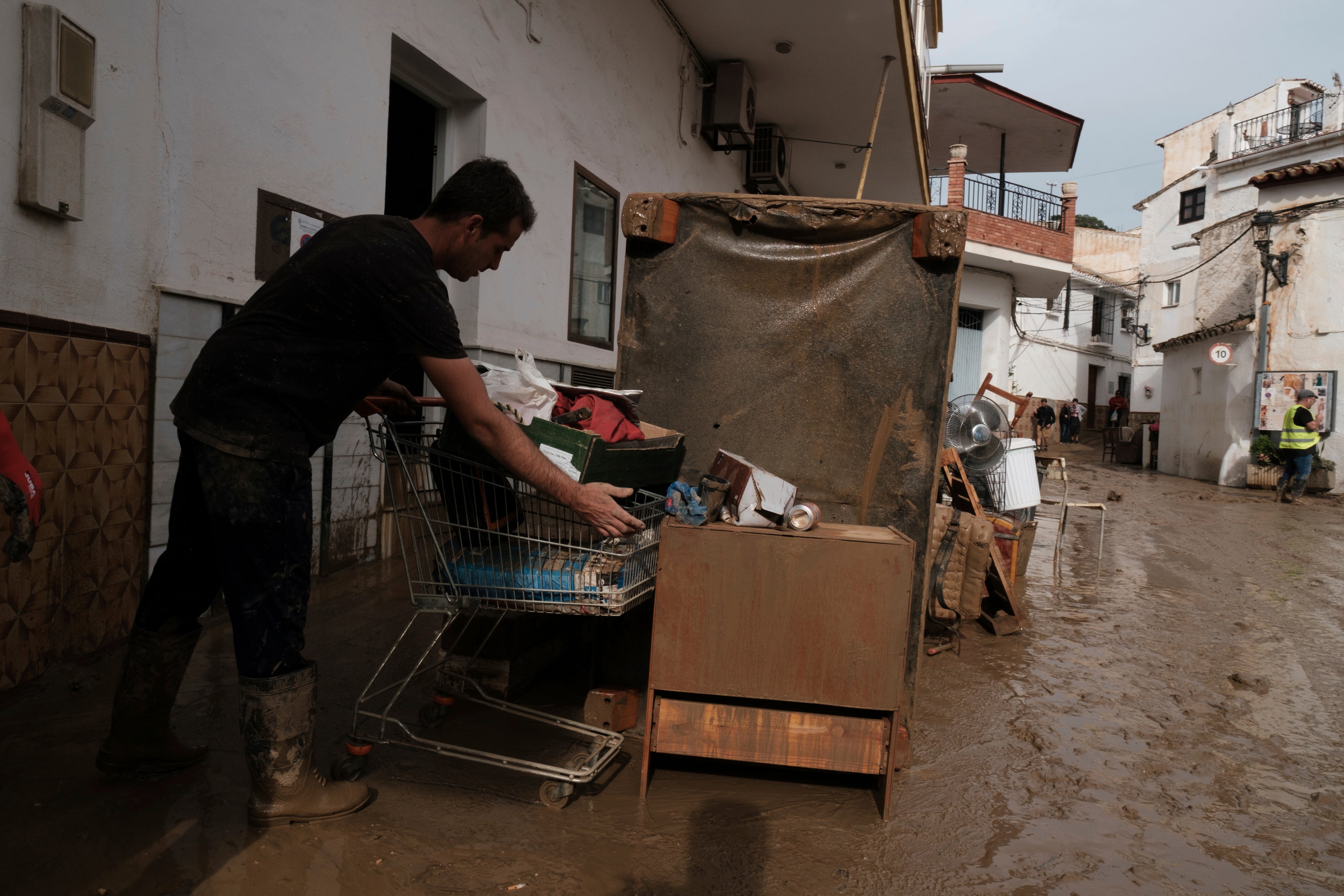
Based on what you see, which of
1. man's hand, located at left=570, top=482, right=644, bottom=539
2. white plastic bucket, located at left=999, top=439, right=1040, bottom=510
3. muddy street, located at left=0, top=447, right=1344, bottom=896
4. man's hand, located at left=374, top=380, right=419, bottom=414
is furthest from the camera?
white plastic bucket, located at left=999, top=439, right=1040, bottom=510

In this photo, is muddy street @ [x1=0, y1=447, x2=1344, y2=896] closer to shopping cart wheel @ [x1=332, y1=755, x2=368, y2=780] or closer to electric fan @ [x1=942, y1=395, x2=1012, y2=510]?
shopping cart wheel @ [x1=332, y1=755, x2=368, y2=780]

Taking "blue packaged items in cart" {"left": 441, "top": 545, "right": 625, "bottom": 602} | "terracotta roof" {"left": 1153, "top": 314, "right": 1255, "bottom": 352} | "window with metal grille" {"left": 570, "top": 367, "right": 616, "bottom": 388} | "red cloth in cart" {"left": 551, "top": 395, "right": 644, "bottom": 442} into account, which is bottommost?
"blue packaged items in cart" {"left": 441, "top": 545, "right": 625, "bottom": 602}

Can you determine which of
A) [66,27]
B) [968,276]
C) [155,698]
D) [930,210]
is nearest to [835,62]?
[930,210]

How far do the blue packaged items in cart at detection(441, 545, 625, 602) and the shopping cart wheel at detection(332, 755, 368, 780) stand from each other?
73cm

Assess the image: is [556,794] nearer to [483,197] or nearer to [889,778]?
[889,778]

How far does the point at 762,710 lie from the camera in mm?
2982

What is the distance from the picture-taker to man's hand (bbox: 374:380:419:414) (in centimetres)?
306

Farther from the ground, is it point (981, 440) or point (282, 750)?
point (981, 440)

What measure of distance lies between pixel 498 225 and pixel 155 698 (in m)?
1.97

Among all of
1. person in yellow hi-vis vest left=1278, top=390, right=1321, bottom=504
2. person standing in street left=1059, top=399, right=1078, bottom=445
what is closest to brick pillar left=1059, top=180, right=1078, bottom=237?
person in yellow hi-vis vest left=1278, top=390, right=1321, bottom=504

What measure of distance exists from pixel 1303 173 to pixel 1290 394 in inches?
247

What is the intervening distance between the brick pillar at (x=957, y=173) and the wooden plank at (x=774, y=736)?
18.9m

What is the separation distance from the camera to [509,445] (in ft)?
8.50

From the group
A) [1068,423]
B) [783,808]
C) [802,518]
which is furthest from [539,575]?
[1068,423]
